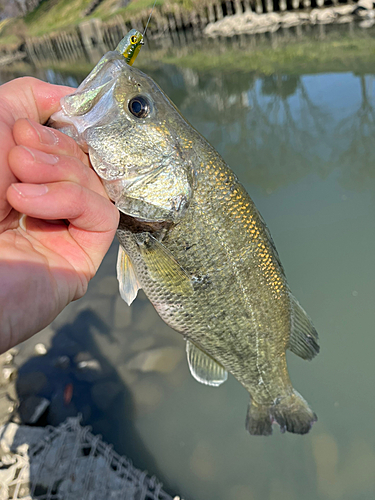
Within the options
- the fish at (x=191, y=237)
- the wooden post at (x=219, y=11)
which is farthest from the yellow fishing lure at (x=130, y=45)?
the wooden post at (x=219, y=11)

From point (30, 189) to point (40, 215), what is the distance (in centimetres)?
9

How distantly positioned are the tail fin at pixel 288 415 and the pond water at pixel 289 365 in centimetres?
67

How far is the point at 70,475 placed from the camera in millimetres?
2332

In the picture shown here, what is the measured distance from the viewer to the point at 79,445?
2.45 metres

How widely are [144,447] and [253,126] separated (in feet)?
20.6

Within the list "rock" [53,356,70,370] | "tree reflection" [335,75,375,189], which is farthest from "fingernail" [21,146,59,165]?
"tree reflection" [335,75,375,189]

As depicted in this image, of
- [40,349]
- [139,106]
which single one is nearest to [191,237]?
[139,106]

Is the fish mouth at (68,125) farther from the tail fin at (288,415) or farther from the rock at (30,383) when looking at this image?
the rock at (30,383)

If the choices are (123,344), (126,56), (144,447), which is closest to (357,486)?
(144,447)

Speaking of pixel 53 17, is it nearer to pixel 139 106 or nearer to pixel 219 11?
pixel 219 11

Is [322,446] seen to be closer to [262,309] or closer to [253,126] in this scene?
[262,309]

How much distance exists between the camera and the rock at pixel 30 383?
3.26 meters

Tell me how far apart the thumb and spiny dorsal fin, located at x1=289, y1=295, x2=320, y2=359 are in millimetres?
1749

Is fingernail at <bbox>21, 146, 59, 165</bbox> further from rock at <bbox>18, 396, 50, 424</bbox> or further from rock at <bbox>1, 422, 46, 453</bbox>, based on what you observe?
rock at <bbox>18, 396, 50, 424</bbox>
